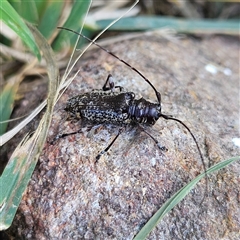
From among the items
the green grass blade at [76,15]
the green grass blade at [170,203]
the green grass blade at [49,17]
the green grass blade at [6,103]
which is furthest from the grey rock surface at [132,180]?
the green grass blade at [49,17]

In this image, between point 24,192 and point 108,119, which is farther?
point 108,119

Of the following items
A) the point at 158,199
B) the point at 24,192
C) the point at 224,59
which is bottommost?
the point at 224,59

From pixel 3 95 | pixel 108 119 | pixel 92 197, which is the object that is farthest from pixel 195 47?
pixel 92 197

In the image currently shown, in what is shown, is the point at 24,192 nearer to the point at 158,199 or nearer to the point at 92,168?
the point at 92,168

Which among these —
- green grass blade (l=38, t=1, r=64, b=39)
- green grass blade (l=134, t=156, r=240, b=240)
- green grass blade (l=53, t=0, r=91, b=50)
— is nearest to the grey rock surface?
green grass blade (l=134, t=156, r=240, b=240)

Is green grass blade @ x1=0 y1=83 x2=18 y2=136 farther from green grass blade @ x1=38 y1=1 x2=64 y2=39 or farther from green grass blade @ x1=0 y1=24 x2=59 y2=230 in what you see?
green grass blade @ x1=38 y1=1 x2=64 y2=39

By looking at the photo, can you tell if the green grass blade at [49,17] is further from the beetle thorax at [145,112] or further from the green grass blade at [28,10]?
the beetle thorax at [145,112]

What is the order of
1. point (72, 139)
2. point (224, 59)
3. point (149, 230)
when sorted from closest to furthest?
point (149, 230) → point (72, 139) → point (224, 59)
